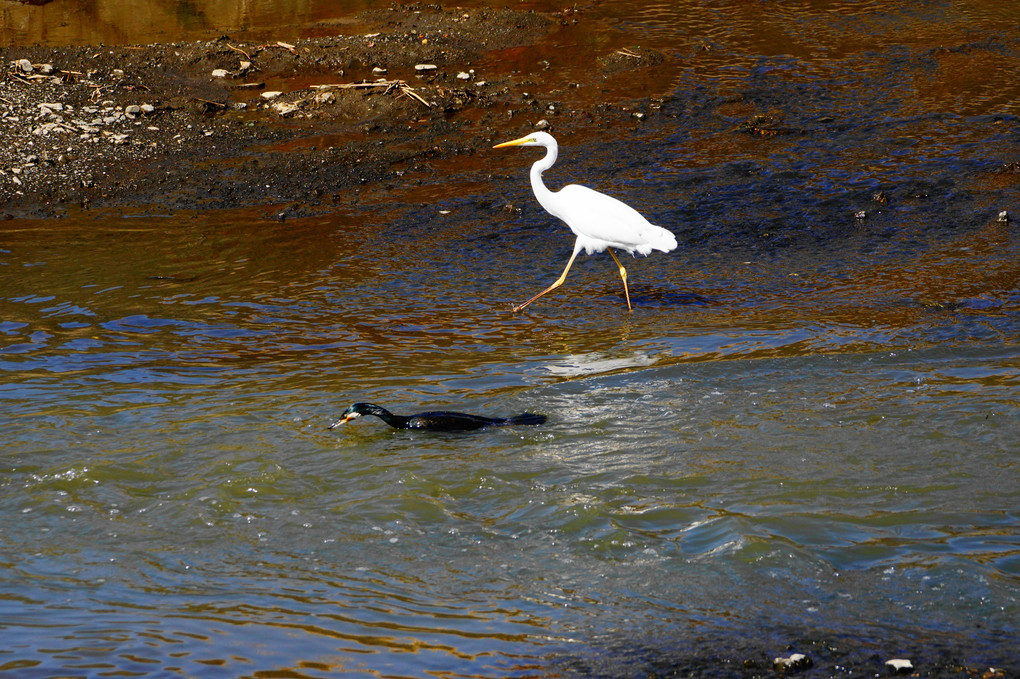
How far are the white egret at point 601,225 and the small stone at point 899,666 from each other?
14.7 feet

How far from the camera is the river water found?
138 inches

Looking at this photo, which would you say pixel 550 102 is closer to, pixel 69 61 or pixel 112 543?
pixel 69 61

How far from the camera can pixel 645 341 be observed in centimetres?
672

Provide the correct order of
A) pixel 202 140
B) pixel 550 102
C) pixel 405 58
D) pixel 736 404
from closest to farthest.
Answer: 1. pixel 736 404
2. pixel 202 140
3. pixel 550 102
4. pixel 405 58

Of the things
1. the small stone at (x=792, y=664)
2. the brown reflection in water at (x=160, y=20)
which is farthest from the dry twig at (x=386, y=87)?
the small stone at (x=792, y=664)

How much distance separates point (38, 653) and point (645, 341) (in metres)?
4.31

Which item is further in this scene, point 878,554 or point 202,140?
point 202,140

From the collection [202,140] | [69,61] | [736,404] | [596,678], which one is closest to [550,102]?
[202,140]

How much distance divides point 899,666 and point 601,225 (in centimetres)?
492

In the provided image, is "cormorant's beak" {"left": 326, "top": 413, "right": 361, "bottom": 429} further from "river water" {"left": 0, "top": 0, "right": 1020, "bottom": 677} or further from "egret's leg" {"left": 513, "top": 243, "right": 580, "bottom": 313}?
"egret's leg" {"left": 513, "top": 243, "right": 580, "bottom": 313}

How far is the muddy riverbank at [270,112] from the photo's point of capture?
10.4 m

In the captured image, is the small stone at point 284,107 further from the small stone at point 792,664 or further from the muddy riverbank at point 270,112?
the small stone at point 792,664

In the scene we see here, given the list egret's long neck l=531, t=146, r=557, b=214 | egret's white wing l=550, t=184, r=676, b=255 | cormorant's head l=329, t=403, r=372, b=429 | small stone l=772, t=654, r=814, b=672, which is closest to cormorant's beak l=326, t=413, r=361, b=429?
cormorant's head l=329, t=403, r=372, b=429

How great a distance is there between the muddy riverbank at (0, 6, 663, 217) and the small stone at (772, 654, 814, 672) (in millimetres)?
7425
